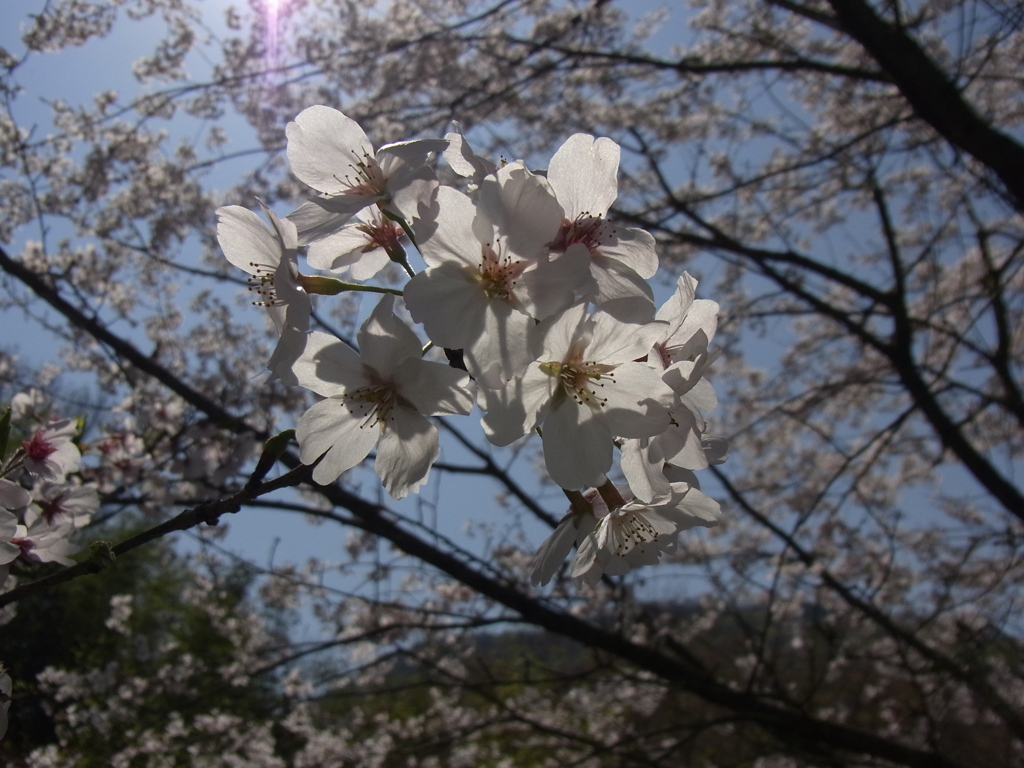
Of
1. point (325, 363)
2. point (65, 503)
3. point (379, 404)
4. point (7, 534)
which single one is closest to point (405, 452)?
point (379, 404)

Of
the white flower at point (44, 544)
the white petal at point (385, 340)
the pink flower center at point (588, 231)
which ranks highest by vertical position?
the white flower at point (44, 544)

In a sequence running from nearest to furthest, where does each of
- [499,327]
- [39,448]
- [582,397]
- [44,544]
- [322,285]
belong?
1. [499,327]
2. [582,397]
3. [322,285]
4. [44,544]
5. [39,448]

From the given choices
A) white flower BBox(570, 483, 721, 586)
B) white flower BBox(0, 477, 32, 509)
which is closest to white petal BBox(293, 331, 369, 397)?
white flower BBox(570, 483, 721, 586)

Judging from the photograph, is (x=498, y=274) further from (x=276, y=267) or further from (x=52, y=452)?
(x=52, y=452)

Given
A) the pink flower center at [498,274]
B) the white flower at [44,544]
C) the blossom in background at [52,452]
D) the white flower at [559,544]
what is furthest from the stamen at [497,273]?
the blossom in background at [52,452]

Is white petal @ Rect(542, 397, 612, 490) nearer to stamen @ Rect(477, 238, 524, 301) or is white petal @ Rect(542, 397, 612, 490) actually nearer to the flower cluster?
the flower cluster

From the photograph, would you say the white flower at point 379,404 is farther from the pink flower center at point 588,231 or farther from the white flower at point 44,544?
the white flower at point 44,544
